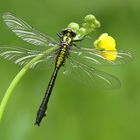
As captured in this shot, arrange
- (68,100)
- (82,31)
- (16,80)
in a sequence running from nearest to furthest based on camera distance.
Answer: (16,80)
(82,31)
(68,100)

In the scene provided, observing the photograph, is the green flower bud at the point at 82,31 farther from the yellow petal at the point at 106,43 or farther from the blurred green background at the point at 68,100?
the blurred green background at the point at 68,100

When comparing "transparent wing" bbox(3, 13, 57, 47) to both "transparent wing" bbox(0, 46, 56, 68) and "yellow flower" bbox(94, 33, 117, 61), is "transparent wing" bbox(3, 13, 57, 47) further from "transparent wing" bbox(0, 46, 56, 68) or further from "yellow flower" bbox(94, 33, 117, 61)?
"yellow flower" bbox(94, 33, 117, 61)

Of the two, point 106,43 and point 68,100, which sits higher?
point 106,43

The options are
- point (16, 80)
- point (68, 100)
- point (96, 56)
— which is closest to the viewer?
point (16, 80)

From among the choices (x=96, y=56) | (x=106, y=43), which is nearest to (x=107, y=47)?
(x=106, y=43)

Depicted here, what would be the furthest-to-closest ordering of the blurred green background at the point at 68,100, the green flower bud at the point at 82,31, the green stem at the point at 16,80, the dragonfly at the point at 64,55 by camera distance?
the blurred green background at the point at 68,100 < the dragonfly at the point at 64,55 < the green flower bud at the point at 82,31 < the green stem at the point at 16,80

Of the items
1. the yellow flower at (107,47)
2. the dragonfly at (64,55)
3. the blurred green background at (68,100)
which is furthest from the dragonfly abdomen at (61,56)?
the blurred green background at (68,100)

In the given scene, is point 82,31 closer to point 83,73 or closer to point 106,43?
point 106,43

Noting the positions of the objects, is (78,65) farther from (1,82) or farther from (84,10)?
(84,10)
